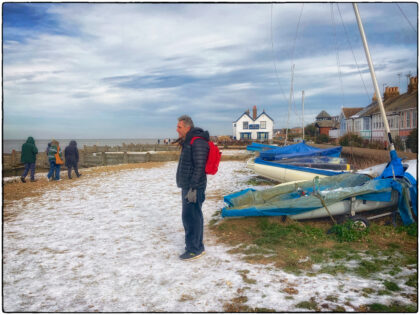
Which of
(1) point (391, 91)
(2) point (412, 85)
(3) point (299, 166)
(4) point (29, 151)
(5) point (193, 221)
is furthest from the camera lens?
(1) point (391, 91)

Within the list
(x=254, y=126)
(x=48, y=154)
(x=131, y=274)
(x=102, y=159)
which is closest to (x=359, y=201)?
(x=131, y=274)

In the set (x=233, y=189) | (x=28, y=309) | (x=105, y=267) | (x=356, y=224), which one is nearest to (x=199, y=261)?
(x=105, y=267)

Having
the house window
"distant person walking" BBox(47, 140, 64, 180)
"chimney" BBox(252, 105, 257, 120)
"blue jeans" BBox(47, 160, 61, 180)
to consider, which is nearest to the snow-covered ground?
"distant person walking" BBox(47, 140, 64, 180)

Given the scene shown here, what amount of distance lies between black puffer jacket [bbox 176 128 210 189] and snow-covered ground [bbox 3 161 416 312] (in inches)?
54.1

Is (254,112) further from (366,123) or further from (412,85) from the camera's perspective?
(412,85)

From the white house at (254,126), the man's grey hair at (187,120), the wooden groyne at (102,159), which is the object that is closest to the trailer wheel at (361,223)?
the man's grey hair at (187,120)

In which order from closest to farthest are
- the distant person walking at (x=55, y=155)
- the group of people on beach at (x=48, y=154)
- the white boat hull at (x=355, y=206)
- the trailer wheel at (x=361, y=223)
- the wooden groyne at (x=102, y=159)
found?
the trailer wheel at (x=361, y=223), the white boat hull at (x=355, y=206), the group of people on beach at (x=48, y=154), the distant person walking at (x=55, y=155), the wooden groyne at (x=102, y=159)

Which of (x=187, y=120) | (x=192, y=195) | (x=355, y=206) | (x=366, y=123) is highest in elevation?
(x=366, y=123)

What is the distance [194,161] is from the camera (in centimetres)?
483

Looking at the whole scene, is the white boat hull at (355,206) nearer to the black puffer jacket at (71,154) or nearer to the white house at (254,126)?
the black puffer jacket at (71,154)

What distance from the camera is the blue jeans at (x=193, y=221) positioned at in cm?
505

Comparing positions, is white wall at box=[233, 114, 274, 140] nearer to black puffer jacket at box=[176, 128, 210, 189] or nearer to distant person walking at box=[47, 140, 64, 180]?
distant person walking at box=[47, 140, 64, 180]

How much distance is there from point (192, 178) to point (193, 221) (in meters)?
0.81

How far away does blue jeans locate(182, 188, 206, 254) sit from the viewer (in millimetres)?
5051
